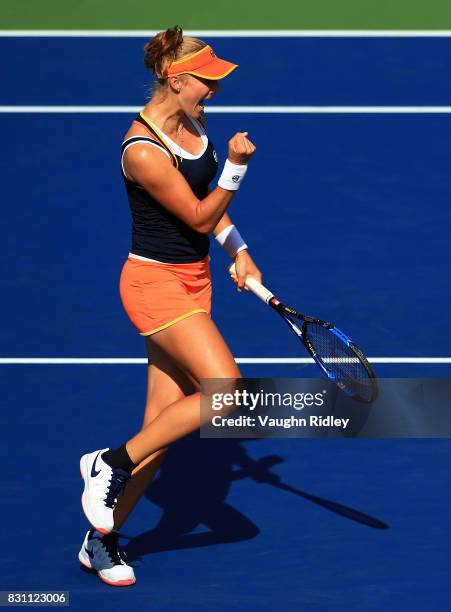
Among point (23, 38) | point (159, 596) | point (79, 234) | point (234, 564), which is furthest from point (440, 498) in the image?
point (23, 38)

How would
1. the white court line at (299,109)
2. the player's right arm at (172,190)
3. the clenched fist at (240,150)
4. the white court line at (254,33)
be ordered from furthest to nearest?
the white court line at (254,33)
the white court line at (299,109)
the player's right arm at (172,190)
the clenched fist at (240,150)

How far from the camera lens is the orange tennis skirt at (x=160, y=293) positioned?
621cm

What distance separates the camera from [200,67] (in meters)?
6.17

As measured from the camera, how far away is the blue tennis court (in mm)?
6516

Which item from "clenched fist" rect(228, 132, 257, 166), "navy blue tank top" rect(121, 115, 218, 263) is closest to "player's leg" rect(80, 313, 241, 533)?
"navy blue tank top" rect(121, 115, 218, 263)

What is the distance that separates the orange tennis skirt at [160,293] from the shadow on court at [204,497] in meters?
1.10

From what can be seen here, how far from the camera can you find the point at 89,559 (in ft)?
21.0

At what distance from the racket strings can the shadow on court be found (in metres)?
0.83

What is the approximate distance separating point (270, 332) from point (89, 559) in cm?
276

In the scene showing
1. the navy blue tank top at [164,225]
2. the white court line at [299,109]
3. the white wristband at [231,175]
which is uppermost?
the white wristband at [231,175]

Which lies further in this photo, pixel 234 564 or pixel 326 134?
pixel 326 134

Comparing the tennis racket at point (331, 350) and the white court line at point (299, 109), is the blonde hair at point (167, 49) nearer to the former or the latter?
the tennis racket at point (331, 350)

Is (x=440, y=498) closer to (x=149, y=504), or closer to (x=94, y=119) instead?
(x=149, y=504)

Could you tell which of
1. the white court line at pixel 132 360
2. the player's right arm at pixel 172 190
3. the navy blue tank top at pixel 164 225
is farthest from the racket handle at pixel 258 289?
the white court line at pixel 132 360
